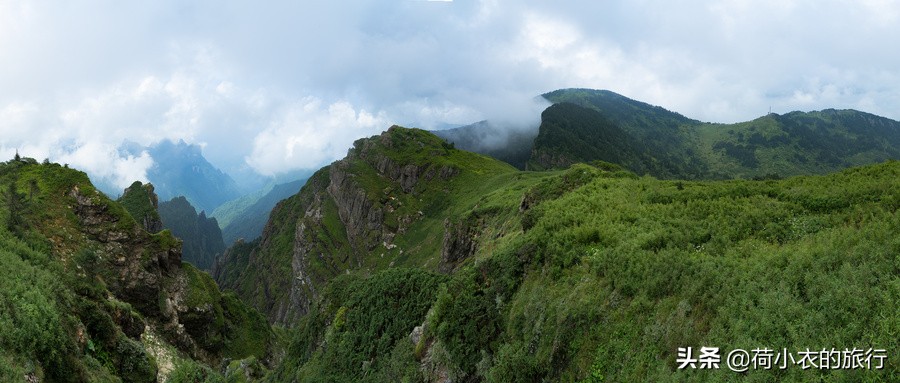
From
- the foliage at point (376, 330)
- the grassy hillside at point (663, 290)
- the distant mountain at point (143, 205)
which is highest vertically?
the distant mountain at point (143, 205)

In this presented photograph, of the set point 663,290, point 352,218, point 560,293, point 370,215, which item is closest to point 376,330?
point 560,293

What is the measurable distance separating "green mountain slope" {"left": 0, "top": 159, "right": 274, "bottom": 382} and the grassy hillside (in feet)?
54.0

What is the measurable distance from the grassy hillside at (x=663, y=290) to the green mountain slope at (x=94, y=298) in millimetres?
16468

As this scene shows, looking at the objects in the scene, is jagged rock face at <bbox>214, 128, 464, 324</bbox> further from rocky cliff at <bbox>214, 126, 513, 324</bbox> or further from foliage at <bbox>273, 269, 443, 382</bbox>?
foliage at <bbox>273, 269, 443, 382</bbox>

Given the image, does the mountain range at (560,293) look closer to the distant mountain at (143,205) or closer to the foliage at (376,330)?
the foliage at (376,330)

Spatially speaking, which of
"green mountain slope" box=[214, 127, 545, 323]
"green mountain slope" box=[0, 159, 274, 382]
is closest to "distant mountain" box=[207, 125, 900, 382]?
"green mountain slope" box=[0, 159, 274, 382]

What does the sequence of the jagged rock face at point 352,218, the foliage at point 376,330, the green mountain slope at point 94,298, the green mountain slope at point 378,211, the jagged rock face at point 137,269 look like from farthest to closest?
the jagged rock face at point 352,218 → the green mountain slope at point 378,211 → the jagged rock face at point 137,269 → the green mountain slope at point 94,298 → the foliage at point 376,330

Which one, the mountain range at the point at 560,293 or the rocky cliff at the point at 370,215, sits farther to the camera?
the rocky cliff at the point at 370,215

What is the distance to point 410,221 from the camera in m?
129

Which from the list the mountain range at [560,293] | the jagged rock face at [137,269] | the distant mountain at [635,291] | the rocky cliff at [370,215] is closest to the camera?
the distant mountain at [635,291]

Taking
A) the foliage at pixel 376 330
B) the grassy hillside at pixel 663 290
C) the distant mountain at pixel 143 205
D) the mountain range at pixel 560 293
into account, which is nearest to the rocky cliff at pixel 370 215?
the distant mountain at pixel 143 205

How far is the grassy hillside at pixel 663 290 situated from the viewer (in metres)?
11.3

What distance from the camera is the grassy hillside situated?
11289mm

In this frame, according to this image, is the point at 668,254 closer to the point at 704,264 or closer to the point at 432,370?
the point at 704,264
